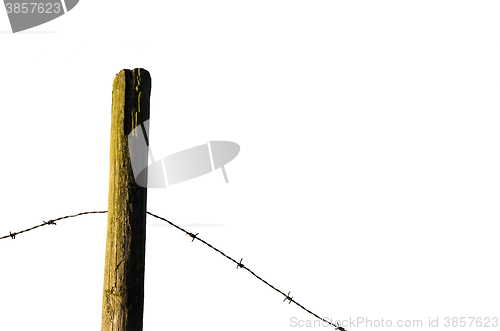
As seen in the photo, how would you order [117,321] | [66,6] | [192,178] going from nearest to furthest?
[117,321], [192,178], [66,6]

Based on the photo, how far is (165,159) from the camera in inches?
138

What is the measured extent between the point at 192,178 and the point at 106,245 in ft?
3.08

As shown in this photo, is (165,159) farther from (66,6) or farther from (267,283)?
(66,6)

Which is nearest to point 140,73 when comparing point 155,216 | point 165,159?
point 165,159

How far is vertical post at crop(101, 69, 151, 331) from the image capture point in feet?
10.2

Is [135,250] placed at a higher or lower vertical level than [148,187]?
lower

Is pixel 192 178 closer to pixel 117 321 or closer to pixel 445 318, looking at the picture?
pixel 117 321

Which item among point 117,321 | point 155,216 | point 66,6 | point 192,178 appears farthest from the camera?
point 66,6

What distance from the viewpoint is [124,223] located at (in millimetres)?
3129

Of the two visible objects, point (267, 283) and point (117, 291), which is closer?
point (117, 291)

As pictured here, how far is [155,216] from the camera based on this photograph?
3.45 m

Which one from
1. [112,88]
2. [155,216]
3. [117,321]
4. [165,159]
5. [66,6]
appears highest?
[66,6]

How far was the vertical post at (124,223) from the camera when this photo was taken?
10.2ft

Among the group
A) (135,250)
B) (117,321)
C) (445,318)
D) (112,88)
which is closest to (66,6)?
(112,88)
